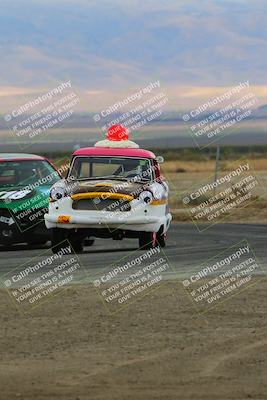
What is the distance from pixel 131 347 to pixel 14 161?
427 inches

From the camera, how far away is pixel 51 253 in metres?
18.5

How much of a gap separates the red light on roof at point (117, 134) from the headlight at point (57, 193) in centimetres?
229

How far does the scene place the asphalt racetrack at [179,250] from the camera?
16.3m

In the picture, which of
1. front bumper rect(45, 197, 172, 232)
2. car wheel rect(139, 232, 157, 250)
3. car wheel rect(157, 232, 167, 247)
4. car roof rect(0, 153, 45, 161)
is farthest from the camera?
car roof rect(0, 153, 45, 161)

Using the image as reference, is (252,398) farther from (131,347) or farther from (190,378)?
(131,347)

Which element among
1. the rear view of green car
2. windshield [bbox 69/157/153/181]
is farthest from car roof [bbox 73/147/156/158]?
the rear view of green car

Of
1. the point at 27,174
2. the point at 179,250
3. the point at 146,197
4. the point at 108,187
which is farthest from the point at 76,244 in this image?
the point at 27,174

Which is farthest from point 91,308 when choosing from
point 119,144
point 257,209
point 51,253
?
point 257,209

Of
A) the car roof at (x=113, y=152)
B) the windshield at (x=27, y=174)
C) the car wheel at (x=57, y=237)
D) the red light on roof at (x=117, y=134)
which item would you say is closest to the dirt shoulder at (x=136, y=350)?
the car wheel at (x=57, y=237)

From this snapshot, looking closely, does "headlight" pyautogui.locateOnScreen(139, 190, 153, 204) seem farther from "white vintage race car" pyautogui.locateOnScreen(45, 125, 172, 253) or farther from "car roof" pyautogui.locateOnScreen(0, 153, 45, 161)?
"car roof" pyautogui.locateOnScreen(0, 153, 45, 161)

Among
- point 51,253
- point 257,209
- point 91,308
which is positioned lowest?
point 257,209

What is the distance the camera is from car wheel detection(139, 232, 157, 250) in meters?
18.7

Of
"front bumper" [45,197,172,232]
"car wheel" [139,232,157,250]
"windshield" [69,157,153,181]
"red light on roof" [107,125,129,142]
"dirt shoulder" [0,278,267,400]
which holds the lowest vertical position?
"car wheel" [139,232,157,250]

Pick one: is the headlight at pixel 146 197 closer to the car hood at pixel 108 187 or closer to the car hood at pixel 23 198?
the car hood at pixel 108 187
